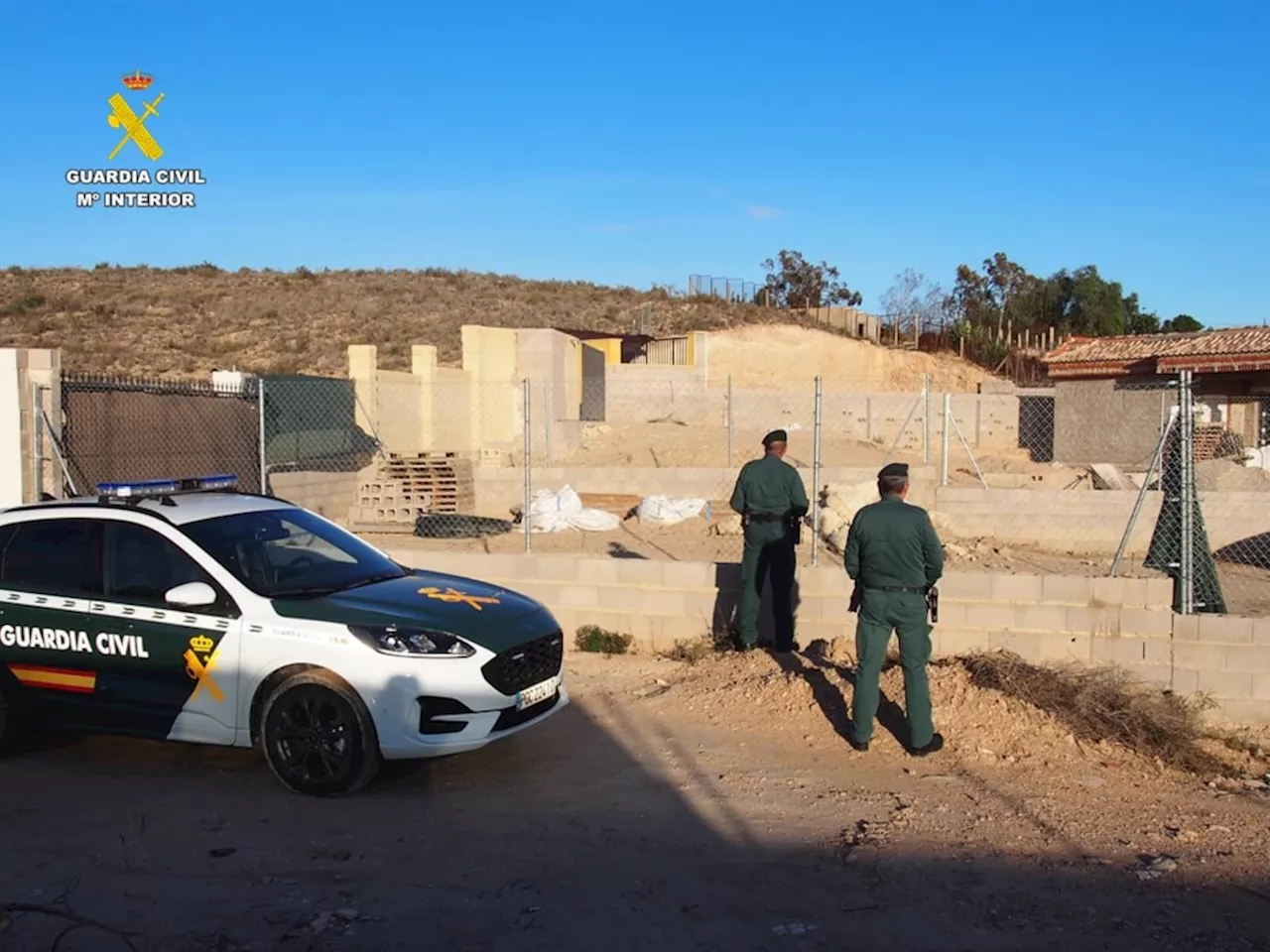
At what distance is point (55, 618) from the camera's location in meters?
5.89

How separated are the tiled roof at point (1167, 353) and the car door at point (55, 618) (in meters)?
24.9

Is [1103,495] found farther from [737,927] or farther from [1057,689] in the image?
[737,927]

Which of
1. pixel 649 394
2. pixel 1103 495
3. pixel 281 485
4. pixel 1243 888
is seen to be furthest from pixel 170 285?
pixel 1243 888

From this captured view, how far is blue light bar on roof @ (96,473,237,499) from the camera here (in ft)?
20.0

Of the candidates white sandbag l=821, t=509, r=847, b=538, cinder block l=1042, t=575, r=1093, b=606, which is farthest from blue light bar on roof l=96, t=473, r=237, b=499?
white sandbag l=821, t=509, r=847, b=538

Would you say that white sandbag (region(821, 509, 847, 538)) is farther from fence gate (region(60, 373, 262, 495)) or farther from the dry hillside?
the dry hillside

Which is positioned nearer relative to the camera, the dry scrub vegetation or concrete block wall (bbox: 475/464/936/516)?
concrete block wall (bbox: 475/464/936/516)

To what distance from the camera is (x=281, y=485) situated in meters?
14.8

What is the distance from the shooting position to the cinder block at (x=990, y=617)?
314 inches

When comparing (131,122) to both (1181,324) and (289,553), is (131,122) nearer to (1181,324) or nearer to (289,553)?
(289,553)

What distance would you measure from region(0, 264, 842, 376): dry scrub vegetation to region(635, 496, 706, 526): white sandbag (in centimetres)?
2030

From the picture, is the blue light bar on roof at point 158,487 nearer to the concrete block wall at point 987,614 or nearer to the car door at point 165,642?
the car door at point 165,642

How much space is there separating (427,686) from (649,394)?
22.5 metres

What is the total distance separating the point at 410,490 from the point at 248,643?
1298 centimetres
